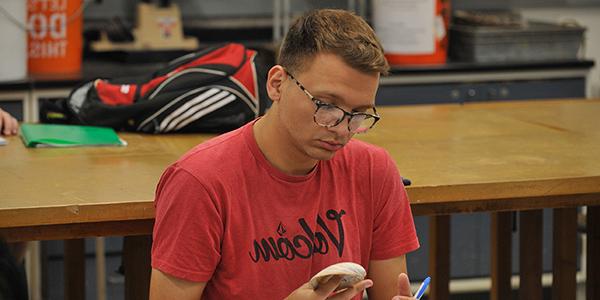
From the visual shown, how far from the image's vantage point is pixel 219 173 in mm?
1764

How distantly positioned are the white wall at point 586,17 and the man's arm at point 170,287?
3.27m

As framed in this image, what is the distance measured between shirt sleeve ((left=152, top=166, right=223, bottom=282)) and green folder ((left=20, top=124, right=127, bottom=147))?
76cm

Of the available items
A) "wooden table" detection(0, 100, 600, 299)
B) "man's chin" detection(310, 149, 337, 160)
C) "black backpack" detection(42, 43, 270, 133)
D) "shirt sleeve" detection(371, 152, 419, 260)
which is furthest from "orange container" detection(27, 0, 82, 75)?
"man's chin" detection(310, 149, 337, 160)

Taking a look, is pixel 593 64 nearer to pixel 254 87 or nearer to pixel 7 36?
pixel 254 87

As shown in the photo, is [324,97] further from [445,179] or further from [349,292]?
[445,179]

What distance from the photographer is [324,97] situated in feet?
5.56

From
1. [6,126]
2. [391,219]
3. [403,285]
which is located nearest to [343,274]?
[403,285]

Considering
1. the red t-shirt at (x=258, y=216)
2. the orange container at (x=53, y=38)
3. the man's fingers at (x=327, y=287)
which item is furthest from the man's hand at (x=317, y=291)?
the orange container at (x=53, y=38)

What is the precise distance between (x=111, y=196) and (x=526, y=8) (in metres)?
3.10

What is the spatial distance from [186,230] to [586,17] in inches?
136

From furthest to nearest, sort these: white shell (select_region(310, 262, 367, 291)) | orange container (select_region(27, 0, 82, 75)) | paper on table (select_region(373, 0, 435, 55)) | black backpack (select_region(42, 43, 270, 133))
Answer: paper on table (select_region(373, 0, 435, 55)), orange container (select_region(27, 0, 82, 75)), black backpack (select_region(42, 43, 270, 133)), white shell (select_region(310, 262, 367, 291))

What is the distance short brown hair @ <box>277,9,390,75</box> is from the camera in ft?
5.55

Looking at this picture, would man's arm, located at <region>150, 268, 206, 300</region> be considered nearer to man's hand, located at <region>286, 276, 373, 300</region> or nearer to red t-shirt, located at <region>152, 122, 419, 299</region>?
red t-shirt, located at <region>152, 122, 419, 299</region>

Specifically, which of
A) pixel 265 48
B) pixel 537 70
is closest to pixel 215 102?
pixel 265 48
